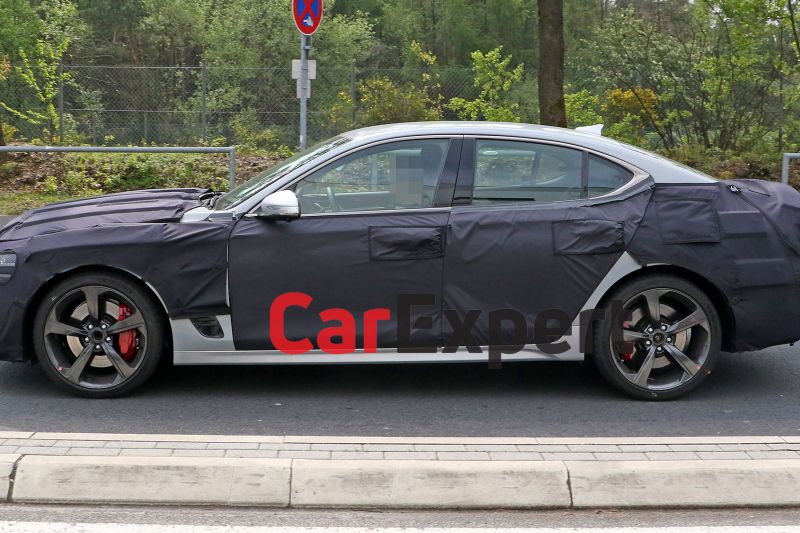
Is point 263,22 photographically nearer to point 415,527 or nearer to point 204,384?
point 204,384

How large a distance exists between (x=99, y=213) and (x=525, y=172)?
2.55 metres

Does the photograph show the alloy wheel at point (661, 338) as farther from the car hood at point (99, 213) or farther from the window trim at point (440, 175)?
the car hood at point (99, 213)

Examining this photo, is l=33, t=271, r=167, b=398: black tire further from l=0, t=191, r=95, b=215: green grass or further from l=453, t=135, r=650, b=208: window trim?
l=0, t=191, r=95, b=215: green grass

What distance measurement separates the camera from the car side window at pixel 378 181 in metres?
6.33

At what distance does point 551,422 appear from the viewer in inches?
239

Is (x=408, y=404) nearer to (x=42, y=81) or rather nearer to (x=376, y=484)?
(x=376, y=484)

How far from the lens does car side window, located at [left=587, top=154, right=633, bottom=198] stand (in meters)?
6.43

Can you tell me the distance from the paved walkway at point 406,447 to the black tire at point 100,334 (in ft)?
2.93

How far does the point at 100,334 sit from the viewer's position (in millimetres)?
6234

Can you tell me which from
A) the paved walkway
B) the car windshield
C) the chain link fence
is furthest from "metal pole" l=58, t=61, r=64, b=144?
the paved walkway

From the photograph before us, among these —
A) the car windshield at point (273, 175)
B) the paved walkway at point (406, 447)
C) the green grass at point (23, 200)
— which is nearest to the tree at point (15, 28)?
the green grass at point (23, 200)

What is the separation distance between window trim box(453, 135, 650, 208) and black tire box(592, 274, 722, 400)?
58cm

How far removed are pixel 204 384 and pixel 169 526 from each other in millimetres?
2356

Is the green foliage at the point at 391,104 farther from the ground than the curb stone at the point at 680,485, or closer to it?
farther from the ground
